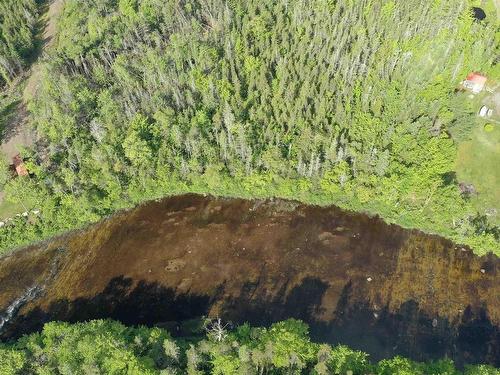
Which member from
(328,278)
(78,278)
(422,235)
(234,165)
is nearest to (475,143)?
(422,235)

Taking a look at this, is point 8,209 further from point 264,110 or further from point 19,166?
point 264,110

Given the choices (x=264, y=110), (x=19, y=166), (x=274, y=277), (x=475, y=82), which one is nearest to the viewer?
(x=274, y=277)

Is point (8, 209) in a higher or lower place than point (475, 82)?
lower

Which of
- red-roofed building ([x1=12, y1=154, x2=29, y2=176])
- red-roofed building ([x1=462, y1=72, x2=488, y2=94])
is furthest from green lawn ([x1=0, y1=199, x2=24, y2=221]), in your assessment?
red-roofed building ([x1=462, y1=72, x2=488, y2=94])

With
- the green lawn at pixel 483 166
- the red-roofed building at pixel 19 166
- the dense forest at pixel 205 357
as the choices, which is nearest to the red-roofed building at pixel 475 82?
Answer: the green lawn at pixel 483 166

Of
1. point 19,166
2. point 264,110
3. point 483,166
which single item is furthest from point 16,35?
point 483,166

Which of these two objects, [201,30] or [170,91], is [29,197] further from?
[201,30]
